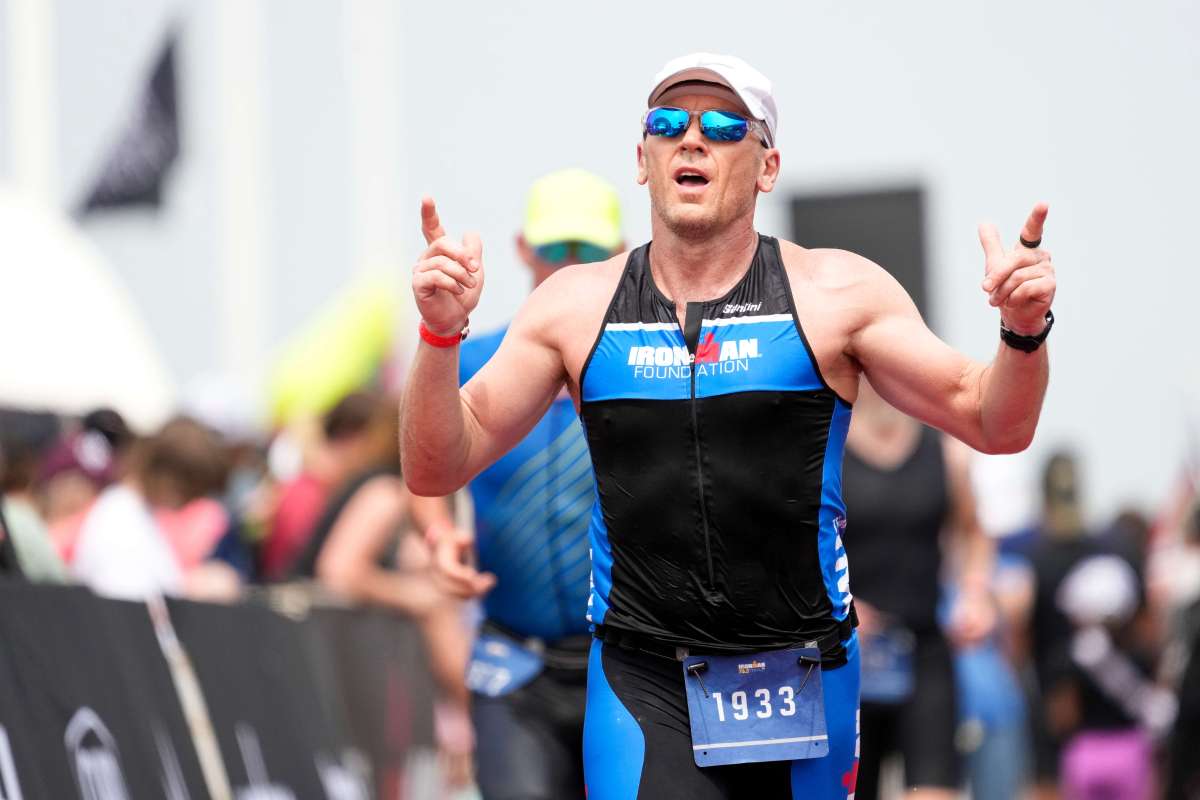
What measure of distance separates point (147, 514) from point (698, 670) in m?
5.17

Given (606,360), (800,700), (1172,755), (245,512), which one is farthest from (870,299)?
(245,512)

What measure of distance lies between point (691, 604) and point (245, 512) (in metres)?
7.39

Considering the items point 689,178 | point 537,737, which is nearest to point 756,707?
point 689,178

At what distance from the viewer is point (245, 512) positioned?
479 inches

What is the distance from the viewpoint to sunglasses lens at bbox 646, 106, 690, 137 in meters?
5.16

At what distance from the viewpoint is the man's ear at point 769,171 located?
210 inches

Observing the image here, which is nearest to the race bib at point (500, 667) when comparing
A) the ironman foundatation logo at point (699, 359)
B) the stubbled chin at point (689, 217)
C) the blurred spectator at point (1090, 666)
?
the ironman foundatation logo at point (699, 359)

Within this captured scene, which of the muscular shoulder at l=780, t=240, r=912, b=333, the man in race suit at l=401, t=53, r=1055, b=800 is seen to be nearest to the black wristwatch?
the man in race suit at l=401, t=53, r=1055, b=800

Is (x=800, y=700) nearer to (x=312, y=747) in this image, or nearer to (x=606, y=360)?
(x=606, y=360)

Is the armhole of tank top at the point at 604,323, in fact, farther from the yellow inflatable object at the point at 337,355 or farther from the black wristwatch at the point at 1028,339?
the yellow inflatable object at the point at 337,355

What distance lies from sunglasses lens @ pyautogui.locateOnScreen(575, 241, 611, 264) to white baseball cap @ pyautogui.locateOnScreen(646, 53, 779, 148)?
210 centimetres

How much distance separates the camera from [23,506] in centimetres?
784

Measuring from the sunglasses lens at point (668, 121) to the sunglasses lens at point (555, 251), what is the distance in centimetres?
220

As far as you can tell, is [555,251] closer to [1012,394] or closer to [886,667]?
[886,667]
